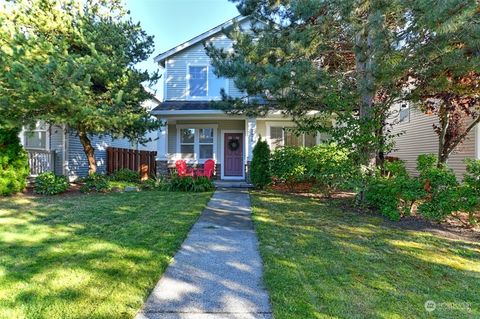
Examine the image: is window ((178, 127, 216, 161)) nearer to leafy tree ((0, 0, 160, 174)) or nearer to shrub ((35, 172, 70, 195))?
leafy tree ((0, 0, 160, 174))

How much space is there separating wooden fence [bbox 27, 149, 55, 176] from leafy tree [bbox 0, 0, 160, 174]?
7.52ft

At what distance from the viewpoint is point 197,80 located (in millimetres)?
14148

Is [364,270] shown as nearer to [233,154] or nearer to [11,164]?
[11,164]

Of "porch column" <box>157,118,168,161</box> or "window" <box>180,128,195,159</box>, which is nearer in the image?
"porch column" <box>157,118,168,161</box>

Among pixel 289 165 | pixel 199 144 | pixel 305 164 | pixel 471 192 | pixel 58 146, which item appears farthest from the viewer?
pixel 199 144

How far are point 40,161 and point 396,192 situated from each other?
12468mm

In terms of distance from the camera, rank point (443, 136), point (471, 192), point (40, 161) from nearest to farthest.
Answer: point (471, 192) → point (443, 136) → point (40, 161)

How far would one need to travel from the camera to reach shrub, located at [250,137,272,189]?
448 inches

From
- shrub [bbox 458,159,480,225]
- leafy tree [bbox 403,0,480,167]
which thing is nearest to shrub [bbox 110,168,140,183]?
leafy tree [bbox 403,0,480,167]

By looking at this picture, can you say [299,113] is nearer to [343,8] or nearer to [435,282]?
[343,8]

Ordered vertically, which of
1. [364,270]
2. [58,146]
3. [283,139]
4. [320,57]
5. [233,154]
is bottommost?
[364,270]

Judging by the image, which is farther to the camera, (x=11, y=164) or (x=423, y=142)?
(x=423, y=142)

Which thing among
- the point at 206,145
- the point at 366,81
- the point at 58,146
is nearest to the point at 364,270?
the point at 366,81

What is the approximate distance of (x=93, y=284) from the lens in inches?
129
